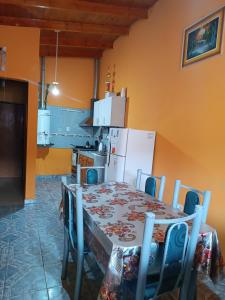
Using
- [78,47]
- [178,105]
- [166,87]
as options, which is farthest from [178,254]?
[78,47]

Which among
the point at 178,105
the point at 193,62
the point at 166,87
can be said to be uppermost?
the point at 193,62

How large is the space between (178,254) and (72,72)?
5788 mm

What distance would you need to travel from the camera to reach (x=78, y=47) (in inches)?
225

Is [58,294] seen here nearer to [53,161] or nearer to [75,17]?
[75,17]

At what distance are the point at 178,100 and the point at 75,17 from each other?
8.46ft

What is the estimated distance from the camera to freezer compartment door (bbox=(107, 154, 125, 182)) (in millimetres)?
3920

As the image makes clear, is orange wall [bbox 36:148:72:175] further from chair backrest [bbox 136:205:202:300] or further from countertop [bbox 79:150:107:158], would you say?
chair backrest [bbox 136:205:202:300]

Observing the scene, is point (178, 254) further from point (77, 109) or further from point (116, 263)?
point (77, 109)

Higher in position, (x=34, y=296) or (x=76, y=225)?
(x=76, y=225)

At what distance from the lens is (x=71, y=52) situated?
6047 mm

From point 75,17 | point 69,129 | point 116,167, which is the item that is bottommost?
point 116,167

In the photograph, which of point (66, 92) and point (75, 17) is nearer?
point (75, 17)

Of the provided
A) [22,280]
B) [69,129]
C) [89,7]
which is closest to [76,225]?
[22,280]

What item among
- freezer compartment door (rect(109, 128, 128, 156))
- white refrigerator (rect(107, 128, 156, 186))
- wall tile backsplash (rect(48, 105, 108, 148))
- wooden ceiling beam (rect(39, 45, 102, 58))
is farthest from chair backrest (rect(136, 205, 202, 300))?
wooden ceiling beam (rect(39, 45, 102, 58))
